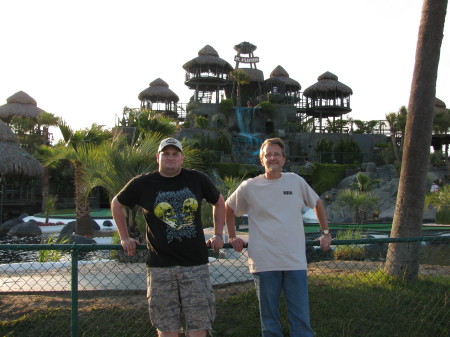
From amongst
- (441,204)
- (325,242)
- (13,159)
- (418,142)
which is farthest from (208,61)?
(325,242)

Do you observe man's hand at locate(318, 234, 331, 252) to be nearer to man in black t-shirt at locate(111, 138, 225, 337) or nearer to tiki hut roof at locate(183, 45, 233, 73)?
man in black t-shirt at locate(111, 138, 225, 337)

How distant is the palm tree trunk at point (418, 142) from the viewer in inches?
188

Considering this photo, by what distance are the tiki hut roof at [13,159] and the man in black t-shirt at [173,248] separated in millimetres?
20265

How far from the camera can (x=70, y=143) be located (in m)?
15.0

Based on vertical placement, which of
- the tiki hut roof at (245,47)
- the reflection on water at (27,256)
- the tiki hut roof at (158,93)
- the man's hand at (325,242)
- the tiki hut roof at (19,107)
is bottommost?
the reflection on water at (27,256)

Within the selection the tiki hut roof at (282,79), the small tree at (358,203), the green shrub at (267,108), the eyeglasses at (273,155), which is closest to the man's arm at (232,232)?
the eyeglasses at (273,155)

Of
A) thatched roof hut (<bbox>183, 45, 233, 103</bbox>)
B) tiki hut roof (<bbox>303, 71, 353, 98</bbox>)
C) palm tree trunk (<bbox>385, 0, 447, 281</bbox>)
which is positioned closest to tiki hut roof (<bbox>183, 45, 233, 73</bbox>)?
thatched roof hut (<bbox>183, 45, 233, 103</bbox>)

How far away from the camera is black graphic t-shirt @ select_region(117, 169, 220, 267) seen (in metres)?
2.88

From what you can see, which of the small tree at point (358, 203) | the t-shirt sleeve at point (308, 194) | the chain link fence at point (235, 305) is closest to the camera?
the t-shirt sleeve at point (308, 194)

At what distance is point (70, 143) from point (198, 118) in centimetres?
1807

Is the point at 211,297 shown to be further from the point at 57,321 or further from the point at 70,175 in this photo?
the point at 70,175

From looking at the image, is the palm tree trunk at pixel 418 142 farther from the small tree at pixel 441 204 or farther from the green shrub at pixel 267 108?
the green shrub at pixel 267 108

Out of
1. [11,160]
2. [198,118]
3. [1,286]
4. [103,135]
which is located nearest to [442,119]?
[198,118]

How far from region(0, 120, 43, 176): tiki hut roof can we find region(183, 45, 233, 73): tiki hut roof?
2036 centimetres
